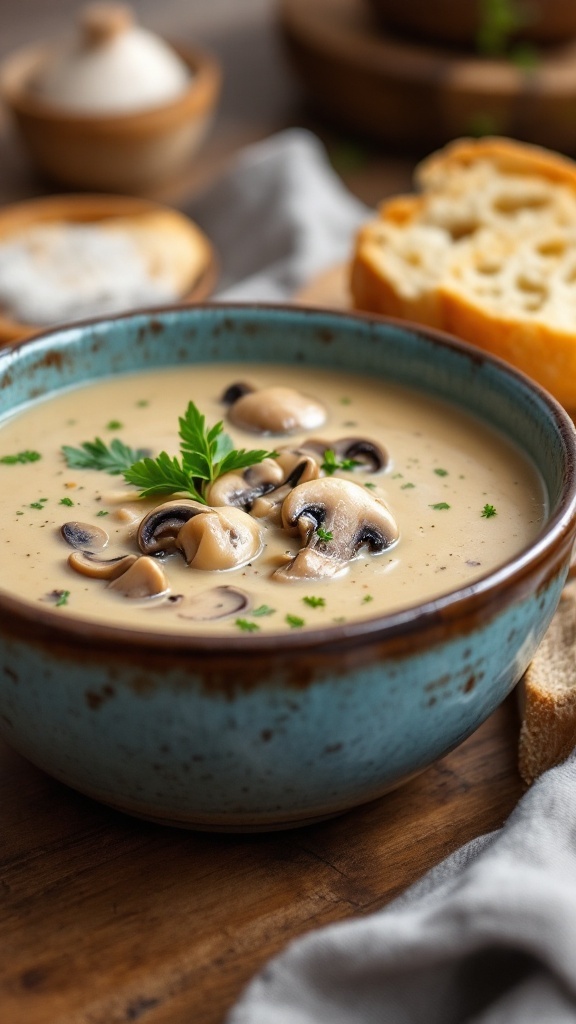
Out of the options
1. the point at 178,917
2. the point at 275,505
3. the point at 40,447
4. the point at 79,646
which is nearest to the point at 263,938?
the point at 178,917

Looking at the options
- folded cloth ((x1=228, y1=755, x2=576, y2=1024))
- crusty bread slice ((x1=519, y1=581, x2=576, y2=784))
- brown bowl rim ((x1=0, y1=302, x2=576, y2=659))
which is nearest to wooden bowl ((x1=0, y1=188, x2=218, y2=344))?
crusty bread slice ((x1=519, y1=581, x2=576, y2=784))

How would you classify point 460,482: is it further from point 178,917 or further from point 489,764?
point 178,917

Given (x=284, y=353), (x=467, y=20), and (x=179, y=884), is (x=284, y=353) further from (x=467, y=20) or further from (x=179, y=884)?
(x=467, y=20)

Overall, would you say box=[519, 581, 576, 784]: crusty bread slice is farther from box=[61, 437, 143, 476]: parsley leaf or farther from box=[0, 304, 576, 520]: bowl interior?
box=[61, 437, 143, 476]: parsley leaf

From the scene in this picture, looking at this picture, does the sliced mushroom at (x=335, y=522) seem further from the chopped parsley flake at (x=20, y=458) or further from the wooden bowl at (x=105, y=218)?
the wooden bowl at (x=105, y=218)

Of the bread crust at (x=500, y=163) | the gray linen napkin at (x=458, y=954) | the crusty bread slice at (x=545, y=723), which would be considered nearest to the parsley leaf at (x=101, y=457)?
the crusty bread slice at (x=545, y=723)

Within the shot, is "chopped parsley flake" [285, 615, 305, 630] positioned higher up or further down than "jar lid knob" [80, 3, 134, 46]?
higher up
